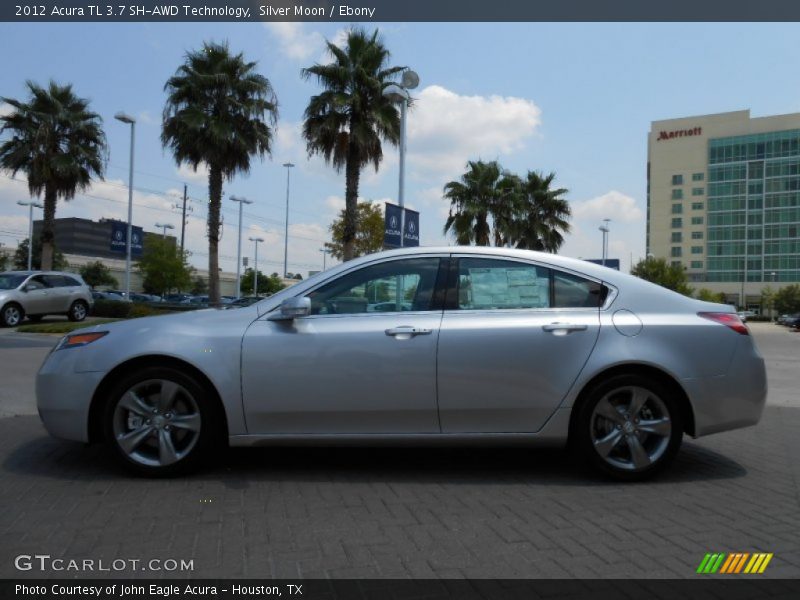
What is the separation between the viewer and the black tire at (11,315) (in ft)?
63.3

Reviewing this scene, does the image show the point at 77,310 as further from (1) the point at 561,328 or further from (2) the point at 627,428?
(2) the point at 627,428

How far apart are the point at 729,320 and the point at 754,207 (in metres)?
111

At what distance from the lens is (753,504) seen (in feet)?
13.3

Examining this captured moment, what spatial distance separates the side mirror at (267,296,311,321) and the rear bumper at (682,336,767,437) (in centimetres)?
250

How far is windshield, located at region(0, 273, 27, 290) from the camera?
19.7 meters

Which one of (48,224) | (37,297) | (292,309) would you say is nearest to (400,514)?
(292,309)

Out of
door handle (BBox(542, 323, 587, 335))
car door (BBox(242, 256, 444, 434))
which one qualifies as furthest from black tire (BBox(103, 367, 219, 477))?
door handle (BBox(542, 323, 587, 335))

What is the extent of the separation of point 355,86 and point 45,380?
19497 millimetres

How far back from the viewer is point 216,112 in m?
26.0

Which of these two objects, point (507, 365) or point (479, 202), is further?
point (479, 202)

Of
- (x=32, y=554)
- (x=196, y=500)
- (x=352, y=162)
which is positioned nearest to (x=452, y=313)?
(x=196, y=500)

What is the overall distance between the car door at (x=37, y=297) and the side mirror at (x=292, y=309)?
18.6 metres

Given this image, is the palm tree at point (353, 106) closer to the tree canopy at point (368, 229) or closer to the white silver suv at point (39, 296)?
the white silver suv at point (39, 296)
